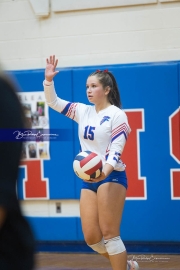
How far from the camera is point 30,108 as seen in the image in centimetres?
764

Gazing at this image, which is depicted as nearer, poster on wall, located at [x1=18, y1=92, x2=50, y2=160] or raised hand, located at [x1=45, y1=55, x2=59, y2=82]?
raised hand, located at [x1=45, y1=55, x2=59, y2=82]

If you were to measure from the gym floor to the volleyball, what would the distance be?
186 centimetres

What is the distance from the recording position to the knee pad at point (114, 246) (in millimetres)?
5379

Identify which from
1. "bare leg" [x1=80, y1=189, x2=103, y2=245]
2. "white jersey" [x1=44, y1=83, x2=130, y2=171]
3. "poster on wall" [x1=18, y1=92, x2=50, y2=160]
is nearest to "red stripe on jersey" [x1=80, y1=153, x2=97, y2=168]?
"white jersey" [x1=44, y1=83, x2=130, y2=171]

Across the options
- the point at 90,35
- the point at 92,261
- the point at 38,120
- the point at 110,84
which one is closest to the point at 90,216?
the point at 110,84

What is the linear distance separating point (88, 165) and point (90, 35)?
2.81m

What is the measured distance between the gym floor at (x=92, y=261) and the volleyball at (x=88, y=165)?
1863mm

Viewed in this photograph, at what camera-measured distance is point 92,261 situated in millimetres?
7137

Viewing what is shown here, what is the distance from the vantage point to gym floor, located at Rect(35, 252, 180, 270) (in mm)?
6797

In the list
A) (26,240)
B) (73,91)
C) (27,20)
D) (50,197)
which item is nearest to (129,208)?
(50,197)

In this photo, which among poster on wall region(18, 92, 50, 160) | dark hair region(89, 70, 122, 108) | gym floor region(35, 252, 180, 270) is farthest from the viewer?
poster on wall region(18, 92, 50, 160)

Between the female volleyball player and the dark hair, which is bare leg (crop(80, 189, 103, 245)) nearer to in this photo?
the female volleyball player

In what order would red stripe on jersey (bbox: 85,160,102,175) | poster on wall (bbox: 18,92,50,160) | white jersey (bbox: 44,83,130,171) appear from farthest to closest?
poster on wall (bbox: 18,92,50,160), white jersey (bbox: 44,83,130,171), red stripe on jersey (bbox: 85,160,102,175)

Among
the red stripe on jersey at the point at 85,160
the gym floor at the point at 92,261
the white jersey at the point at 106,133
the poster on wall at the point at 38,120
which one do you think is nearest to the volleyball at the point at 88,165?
the red stripe on jersey at the point at 85,160
